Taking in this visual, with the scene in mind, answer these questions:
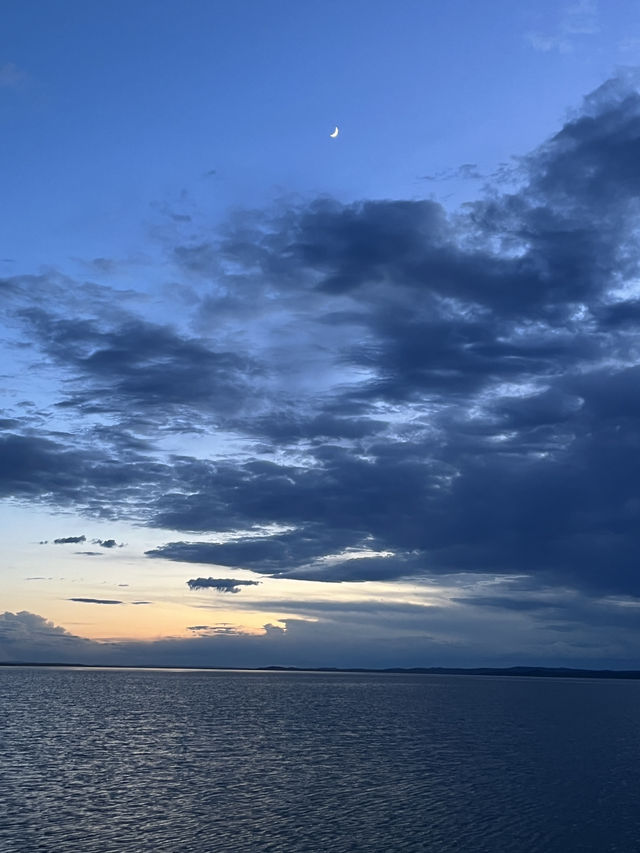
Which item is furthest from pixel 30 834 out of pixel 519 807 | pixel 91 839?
pixel 519 807

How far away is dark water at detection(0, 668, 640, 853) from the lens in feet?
152

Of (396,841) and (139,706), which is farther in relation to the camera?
(139,706)

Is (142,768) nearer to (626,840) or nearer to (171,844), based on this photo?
(171,844)

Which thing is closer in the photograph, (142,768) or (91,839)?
(91,839)

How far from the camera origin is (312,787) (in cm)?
6262

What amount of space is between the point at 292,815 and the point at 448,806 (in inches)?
477

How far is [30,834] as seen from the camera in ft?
149

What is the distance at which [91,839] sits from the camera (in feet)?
147

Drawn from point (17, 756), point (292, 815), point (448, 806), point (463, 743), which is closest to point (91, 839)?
point (292, 815)

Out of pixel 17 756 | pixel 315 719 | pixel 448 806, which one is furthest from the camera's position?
pixel 315 719

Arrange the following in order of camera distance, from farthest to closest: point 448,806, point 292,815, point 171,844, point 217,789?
point 217,789 → point 448,806 → point 292,815 → point 171,844

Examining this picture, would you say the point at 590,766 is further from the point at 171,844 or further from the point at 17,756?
the point at 17,756

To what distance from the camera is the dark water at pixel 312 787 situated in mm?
46250

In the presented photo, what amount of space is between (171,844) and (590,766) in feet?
169
